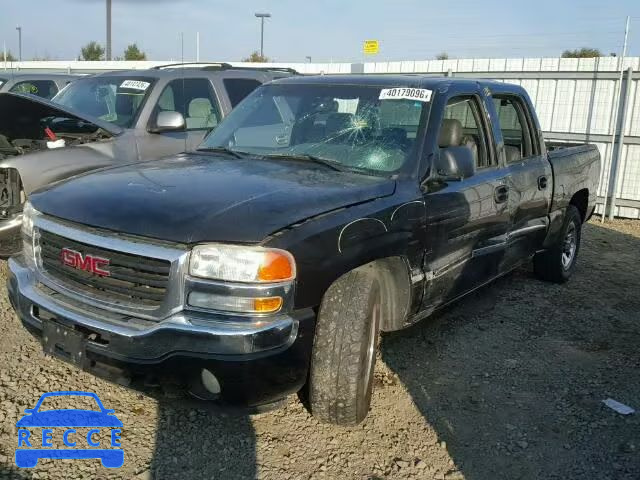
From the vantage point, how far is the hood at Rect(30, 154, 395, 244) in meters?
2.75

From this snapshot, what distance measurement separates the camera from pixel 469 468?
3066mm

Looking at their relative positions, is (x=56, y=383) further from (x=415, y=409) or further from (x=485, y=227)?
(x=485, y=227)

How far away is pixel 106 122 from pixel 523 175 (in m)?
3.83

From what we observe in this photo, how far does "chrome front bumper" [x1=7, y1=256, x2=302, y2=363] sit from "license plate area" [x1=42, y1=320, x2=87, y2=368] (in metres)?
0.04

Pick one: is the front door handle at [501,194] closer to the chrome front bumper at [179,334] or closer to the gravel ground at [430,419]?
the gravel ground at [430,419]

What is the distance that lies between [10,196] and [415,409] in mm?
3594

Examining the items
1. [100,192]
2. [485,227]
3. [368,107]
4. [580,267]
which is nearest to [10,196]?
[100,192]

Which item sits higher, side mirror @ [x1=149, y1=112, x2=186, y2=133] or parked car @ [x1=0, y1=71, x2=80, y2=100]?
parked car @ [x1=0, y1=71, x2=80, y2=100]

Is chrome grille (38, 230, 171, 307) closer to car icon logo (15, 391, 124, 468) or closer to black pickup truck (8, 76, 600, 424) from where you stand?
black pickup truck (8, 76, 600, 424)

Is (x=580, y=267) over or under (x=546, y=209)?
under

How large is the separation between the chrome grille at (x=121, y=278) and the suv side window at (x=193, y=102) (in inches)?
150

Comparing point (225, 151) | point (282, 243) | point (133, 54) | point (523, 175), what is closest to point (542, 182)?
point (523, 175)

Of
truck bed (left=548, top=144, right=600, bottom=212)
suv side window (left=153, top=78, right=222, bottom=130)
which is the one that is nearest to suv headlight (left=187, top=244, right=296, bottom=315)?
truck bed (left=548, top=144, right=600, bottom=212)

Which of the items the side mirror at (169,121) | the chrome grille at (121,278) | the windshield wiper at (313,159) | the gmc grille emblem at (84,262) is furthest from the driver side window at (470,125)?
the side mirror at (169,121)
